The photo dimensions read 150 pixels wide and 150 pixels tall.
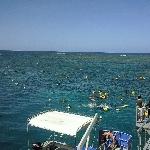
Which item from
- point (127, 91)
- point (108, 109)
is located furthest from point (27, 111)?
point (127, 91)

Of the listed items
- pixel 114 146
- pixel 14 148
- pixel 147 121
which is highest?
pixel 147 121

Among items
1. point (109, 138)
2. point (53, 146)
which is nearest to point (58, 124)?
point (53, 146)

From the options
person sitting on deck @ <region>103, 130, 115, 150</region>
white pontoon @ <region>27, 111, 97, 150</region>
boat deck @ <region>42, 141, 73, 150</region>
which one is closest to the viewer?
white pontoon @ <region>27, 111, 97, 150</region>

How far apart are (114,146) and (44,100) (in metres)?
36.2

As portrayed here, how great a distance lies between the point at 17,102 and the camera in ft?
184

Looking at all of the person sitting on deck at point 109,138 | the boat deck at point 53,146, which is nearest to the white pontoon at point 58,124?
the boat deck at point 53,146

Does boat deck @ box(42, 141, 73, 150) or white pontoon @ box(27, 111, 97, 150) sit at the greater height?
white pontoon @ box(27, 111, 97, 150)

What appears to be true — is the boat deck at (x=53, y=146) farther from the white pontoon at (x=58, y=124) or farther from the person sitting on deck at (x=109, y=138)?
the person sitting on deck at (x=109, y=138)

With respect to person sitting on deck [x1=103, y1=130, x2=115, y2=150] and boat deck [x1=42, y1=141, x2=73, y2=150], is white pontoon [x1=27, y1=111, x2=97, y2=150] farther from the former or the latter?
person sitting on deck [x1=103, y1=130, x2=115, y2=150]

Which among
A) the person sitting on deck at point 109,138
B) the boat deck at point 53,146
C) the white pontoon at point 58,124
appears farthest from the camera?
the person sitting on deck at point 109,138

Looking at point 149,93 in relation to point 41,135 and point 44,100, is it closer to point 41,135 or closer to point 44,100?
point 44,100

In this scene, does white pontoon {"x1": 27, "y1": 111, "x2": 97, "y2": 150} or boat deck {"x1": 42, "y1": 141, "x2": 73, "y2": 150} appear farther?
boat deck {"x1": 42, "y1": 141, "x2": 73, "y2": 150}

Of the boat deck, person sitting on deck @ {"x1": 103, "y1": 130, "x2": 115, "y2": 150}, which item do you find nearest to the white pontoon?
the boat deck

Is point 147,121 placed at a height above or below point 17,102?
above
